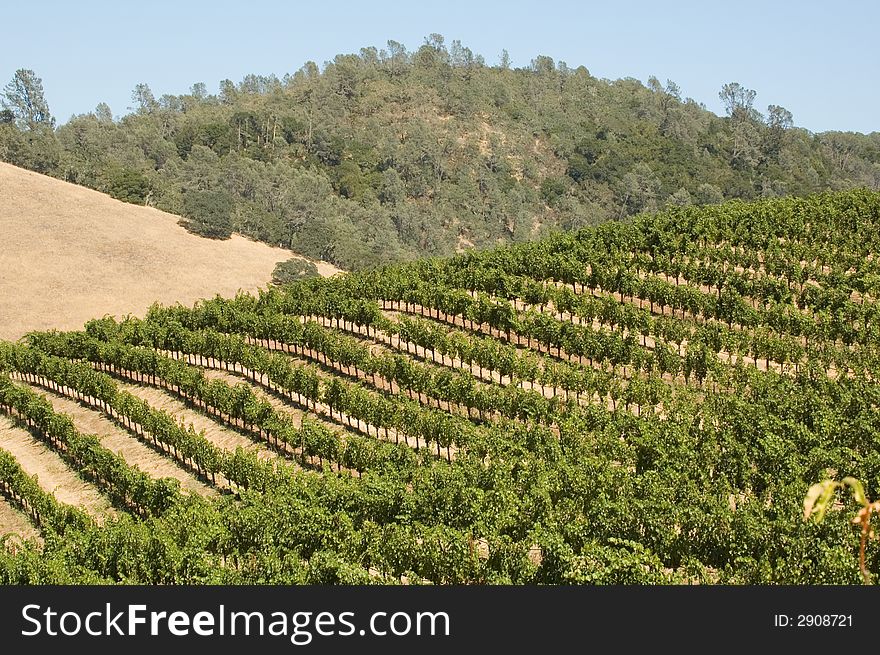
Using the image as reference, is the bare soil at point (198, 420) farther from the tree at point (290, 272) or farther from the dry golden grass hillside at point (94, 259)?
the tree at point (290, 272)

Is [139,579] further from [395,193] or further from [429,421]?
[395,193]

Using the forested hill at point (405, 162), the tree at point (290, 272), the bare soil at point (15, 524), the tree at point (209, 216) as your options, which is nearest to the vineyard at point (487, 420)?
the bare soil at point (15, 524)

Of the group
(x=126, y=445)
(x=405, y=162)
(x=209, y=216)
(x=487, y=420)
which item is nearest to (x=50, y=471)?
(x=126, y=445)

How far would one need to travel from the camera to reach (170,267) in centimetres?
8688

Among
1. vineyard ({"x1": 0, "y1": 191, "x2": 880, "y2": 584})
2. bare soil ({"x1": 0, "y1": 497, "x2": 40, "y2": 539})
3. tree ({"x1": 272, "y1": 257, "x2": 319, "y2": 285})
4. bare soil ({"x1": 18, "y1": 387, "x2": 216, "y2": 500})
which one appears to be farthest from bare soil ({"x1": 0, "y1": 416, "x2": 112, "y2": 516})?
tree ({"x1": 272, "y1": 257, "x2": 319, "y2": 285})

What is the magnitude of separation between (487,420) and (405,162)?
4698 inches

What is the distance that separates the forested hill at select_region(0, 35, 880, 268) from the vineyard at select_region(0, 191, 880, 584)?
4779 centimetres

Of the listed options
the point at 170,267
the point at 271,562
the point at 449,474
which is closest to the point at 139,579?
the point at 271,562

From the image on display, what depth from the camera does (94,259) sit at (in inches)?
3383

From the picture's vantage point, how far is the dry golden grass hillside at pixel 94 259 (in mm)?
76312

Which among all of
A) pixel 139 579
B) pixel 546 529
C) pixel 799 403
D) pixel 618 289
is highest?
pixel 618 289

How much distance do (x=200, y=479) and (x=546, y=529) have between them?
60.5 ft

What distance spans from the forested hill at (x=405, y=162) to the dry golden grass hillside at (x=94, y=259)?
611cm

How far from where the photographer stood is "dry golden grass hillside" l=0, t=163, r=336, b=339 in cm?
7631
